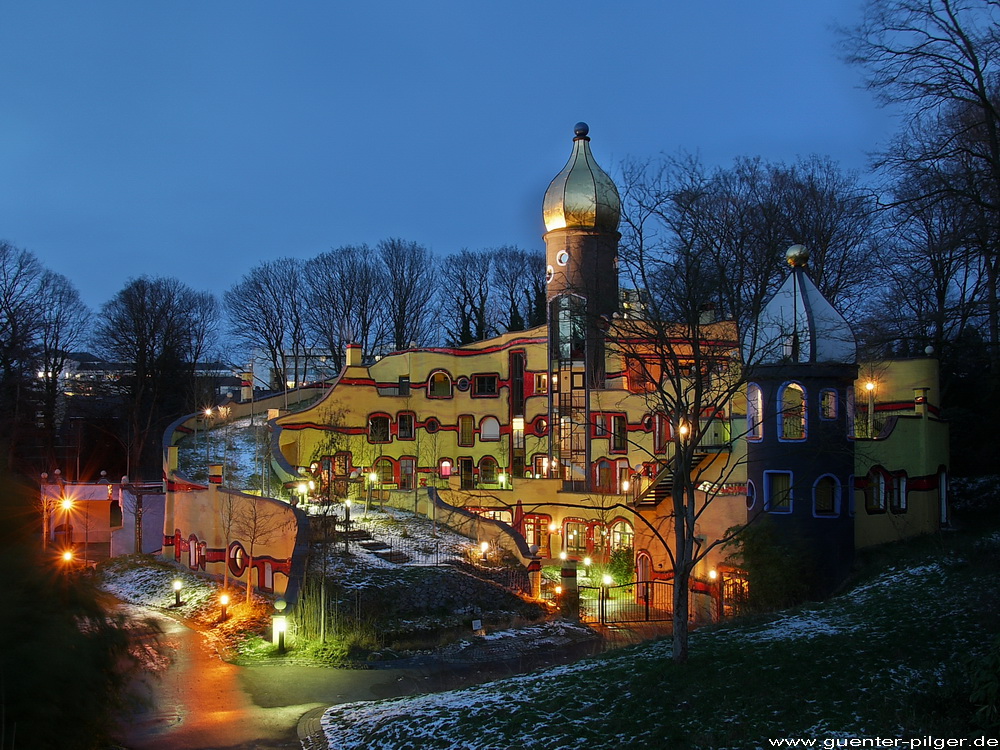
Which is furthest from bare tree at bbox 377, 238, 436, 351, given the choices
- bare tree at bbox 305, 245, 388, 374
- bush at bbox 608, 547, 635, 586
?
bush at bbox 608, 547, 635, 586

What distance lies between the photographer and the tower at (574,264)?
36000 millimetres

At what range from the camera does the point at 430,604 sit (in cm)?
2103

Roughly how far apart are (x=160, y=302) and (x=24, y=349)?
480 inches

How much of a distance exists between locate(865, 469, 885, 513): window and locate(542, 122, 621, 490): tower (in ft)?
45.3

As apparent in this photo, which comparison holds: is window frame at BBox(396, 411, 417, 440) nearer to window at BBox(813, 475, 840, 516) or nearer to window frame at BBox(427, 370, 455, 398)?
window frame at BBox(427, 370, 455, 398)

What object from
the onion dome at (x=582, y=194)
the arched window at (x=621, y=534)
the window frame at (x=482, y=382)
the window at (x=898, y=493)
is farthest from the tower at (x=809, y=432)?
the window frame at (x=482, y=382)

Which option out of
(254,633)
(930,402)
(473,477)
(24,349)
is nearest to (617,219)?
(473,477)

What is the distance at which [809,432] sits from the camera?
69.8 ft

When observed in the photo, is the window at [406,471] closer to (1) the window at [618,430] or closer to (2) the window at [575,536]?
(1) the window at [618,430]

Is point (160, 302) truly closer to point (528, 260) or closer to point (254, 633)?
point (528, 260)

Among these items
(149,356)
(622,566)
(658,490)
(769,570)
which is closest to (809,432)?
(769,570)

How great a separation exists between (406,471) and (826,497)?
931 inches

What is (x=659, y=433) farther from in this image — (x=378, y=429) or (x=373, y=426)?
(x=373, y=426)

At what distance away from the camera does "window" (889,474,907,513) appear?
76.6ft
